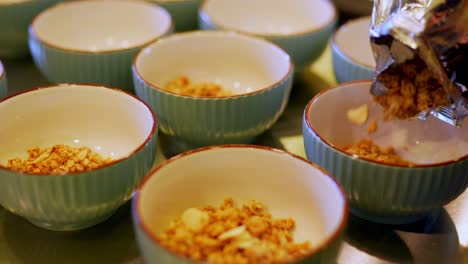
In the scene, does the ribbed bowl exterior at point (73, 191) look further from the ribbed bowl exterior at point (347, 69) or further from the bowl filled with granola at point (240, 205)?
the ribbed bowl exterior at point (347, 69)

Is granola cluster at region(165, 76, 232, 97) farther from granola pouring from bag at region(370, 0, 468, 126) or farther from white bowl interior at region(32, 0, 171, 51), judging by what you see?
granola pouring from bag at region(370, 0, 468, 126)

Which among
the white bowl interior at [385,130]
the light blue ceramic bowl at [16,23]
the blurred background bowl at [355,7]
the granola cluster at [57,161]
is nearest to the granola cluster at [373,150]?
the white bowl interior at [385,130]

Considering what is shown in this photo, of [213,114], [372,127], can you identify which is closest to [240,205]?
[213,114]

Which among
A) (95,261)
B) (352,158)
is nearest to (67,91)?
(95,261)

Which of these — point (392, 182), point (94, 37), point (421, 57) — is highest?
point (421, 57)

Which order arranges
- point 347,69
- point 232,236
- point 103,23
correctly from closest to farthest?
point 232,236, point 347,69, point 103,23

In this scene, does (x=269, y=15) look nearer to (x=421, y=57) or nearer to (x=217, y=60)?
(x=217, y=60)

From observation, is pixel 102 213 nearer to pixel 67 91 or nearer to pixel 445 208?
pixel 67 91
